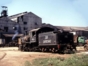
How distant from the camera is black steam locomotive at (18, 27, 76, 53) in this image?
2162 centimetres

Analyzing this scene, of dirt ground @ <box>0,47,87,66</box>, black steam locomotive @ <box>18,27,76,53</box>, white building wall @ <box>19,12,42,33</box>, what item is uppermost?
white building wall @ <box>19,12,42,33</box>

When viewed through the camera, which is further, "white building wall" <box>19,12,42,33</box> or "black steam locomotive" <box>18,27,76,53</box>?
"white building wall" <box>19,12,42,33</box>

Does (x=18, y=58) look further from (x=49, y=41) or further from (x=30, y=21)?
(x=30, y=21)

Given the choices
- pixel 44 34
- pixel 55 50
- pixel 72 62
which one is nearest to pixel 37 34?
pixel 44 34

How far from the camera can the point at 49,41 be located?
23.0 meters

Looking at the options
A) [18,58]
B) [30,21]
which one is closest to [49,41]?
[18,58]

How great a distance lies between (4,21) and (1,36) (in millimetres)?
4759

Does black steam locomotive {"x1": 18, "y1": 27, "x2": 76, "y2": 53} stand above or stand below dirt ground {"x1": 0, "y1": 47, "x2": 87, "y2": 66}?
above

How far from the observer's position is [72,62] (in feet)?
41.8

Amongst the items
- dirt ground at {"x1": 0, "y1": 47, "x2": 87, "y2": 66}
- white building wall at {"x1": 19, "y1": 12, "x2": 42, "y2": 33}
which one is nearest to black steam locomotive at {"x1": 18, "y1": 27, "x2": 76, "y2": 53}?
dirt ground at {"x1": 0, "y1": 47, "x2": 87, "y2": 66}

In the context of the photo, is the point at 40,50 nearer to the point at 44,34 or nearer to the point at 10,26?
the point at 44,34

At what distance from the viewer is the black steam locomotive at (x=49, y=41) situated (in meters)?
21.6

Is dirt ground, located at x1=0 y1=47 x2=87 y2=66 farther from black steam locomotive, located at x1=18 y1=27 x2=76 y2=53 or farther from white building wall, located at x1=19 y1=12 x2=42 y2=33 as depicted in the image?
white building wall, located at x1=19 y1=12 x2=42 y2=33

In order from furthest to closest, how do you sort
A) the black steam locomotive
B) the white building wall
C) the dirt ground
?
the white building wall
the black steam locomotive
the dirt ground
